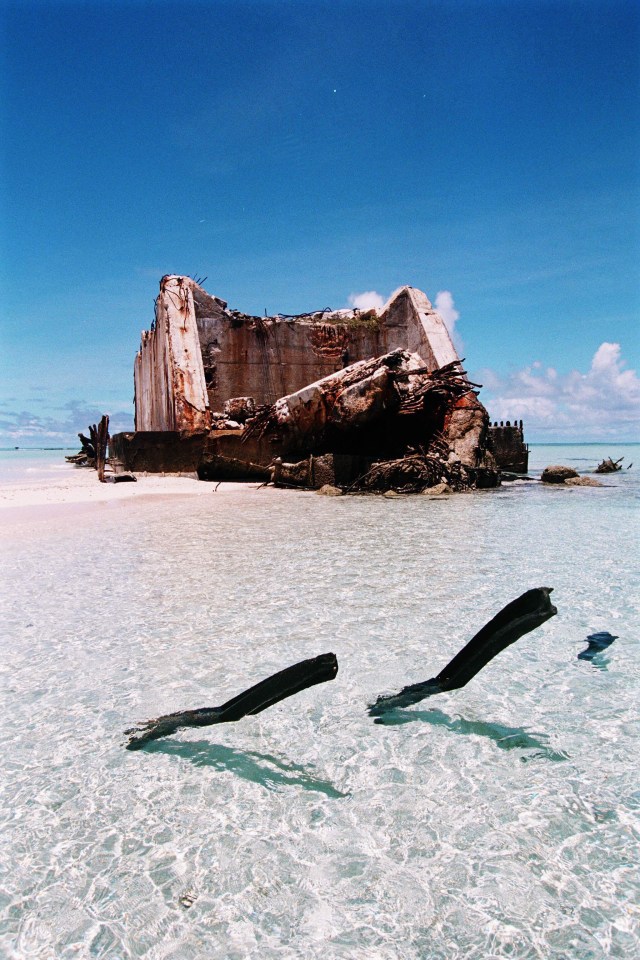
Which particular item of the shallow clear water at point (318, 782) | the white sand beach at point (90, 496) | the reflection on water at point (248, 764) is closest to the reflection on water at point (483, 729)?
the shallow clear water at point (318, 782)

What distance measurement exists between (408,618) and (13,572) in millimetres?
3001

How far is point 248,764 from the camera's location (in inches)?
77.8

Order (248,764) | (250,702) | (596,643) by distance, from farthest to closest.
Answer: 1. (596,643)
2. (250,702)
3. (248,764)

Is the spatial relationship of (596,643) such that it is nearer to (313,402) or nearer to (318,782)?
(318,782)

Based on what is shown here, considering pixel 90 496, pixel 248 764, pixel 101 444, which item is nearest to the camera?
pixel 248 764

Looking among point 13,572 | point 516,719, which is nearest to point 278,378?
point 13,572

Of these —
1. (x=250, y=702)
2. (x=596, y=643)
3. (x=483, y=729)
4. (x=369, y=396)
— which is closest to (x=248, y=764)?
(x=250, y=702)

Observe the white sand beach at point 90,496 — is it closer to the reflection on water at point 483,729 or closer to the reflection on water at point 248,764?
the reflection on water at point 248,764

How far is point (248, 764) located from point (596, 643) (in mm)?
1869

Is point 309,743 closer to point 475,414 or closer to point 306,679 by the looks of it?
point 306,679

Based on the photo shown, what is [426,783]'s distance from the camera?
73.0 inches

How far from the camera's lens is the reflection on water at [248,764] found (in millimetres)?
1864

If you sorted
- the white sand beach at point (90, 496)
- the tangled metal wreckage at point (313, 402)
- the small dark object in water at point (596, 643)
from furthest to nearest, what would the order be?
the tangled metal wreckage at point (313, 402)
the white sand beach at point (90, 496)
the small dark object in water at point (596, 643)

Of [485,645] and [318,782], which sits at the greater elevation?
[485,645]
